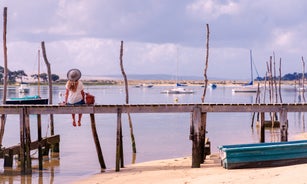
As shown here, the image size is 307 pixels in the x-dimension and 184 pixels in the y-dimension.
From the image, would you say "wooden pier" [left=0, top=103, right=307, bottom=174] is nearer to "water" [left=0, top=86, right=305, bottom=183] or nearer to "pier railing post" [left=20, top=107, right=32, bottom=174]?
"pier railing post" [left=20, top=107, right=32, bottom=174]

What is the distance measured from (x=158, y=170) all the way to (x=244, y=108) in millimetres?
3408

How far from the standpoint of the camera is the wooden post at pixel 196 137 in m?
17.9

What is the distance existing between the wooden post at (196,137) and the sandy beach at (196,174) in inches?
10.1

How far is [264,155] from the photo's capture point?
16266mm

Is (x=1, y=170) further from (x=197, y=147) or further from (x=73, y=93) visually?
(x=197, y=147)

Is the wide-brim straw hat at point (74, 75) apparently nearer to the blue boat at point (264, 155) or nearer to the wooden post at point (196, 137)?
the wooden post at point (196, 137)

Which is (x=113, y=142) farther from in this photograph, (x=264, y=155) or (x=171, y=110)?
(x=264, y=155)

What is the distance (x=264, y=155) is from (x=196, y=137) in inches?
100.0

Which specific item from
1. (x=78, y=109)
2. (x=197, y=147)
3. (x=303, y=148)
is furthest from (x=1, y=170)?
(x=303, y=148)

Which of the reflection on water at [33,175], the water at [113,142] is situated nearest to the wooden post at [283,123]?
the water at [113,142]

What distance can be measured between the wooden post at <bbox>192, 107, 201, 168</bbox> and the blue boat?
1.46 m

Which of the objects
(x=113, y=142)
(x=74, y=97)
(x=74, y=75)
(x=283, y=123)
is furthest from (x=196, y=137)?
(x=113, y=142)

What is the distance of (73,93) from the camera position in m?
18.2

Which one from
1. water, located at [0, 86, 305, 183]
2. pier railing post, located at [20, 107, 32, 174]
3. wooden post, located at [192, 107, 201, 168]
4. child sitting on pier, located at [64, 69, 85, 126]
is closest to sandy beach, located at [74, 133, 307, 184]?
wooden post, located at [192, 107, 201, 168]
